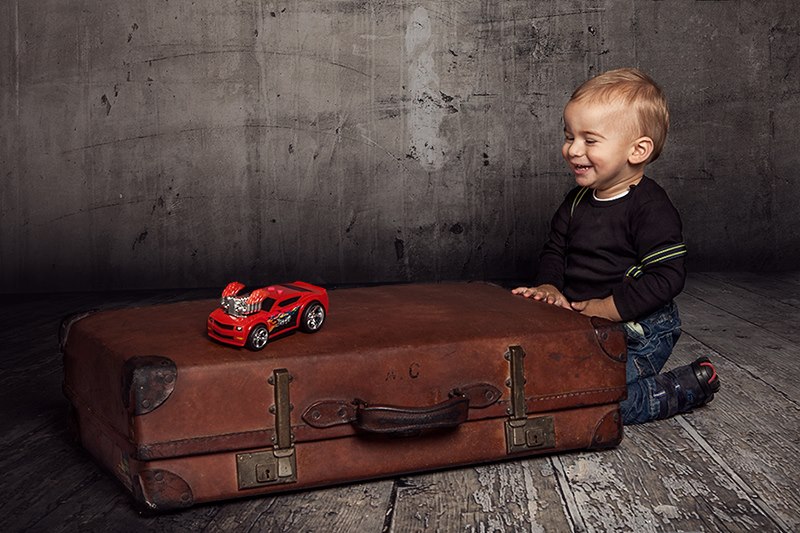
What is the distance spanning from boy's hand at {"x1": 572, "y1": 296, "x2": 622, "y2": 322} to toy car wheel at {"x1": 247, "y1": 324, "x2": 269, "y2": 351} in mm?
797

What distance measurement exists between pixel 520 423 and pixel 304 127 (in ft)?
9.30

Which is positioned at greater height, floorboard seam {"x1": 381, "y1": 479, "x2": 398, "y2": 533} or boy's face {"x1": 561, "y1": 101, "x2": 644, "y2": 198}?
boy's face {"x1": 561, "y1": 101, "x2": 644, "y2": 198}

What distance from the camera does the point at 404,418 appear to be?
1.58 meters

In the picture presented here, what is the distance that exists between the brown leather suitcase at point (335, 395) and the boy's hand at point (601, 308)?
7.3 inches

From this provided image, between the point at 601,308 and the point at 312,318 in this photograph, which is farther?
the point at 601,308

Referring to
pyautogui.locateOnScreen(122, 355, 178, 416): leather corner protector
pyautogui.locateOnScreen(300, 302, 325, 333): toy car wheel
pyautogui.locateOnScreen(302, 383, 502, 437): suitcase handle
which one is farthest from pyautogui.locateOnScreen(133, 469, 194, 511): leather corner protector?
pyautogui.locateOnScreen(300, 302, 325, 333): toy car wheel

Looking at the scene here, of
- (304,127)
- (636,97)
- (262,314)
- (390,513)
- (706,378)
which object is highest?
Result: (304,127)

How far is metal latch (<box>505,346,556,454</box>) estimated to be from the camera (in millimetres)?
1707

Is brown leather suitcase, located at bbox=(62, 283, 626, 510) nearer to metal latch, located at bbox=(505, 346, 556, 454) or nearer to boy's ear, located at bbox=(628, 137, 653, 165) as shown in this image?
metal latch, located at bbox=(505, 346, 556, 454)

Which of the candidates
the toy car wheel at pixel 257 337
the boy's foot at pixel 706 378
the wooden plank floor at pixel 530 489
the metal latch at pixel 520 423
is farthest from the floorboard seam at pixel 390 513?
the boy's foot at pixel 706 378

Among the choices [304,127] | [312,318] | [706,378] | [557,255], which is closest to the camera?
[312,318]

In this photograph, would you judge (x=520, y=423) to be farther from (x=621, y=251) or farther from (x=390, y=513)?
(x=621, y=251)

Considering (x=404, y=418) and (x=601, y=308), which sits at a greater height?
(x=601, y=308)

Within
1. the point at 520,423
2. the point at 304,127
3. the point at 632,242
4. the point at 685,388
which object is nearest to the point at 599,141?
the point at 632,242
